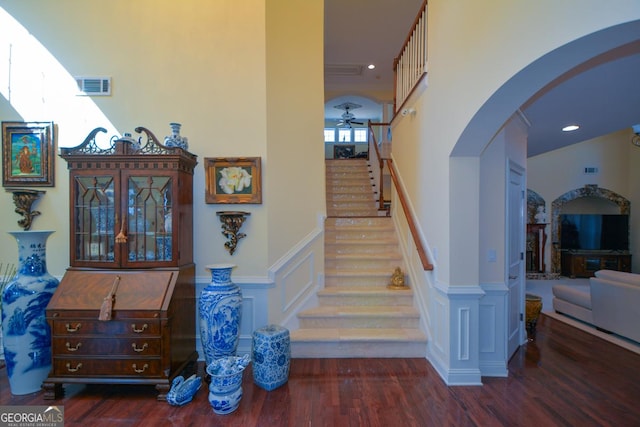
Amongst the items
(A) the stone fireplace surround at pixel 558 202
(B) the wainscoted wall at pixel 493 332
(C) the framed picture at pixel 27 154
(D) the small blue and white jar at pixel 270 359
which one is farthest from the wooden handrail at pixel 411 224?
(A) the stone fireplace surround at pixel 558 202

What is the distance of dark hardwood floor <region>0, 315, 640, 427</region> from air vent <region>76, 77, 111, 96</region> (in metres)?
2.91

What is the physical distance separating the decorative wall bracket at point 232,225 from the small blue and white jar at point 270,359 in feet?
3.17

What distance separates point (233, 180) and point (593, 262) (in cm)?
958

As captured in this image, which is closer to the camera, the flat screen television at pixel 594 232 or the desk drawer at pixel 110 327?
the desk drawer at pixel 110 327

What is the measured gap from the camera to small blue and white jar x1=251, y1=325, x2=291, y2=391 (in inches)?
106

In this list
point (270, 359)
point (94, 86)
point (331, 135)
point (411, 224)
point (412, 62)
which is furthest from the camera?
point (331, 135)

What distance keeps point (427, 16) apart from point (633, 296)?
4102mm

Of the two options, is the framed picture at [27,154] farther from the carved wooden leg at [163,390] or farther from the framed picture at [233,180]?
the carved wooden leg at [163,390]

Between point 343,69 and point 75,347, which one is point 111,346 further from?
point 343,69

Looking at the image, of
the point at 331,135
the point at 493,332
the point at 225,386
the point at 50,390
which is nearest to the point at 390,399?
the point at 493,332

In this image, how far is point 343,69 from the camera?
7.23 meters

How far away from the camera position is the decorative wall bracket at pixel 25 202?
3.09 meters

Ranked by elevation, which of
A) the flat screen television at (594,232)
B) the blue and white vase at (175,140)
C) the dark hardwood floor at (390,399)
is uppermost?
the blue and white vase at (175,140)

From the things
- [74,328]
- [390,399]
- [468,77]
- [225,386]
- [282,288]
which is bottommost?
[390,399]
